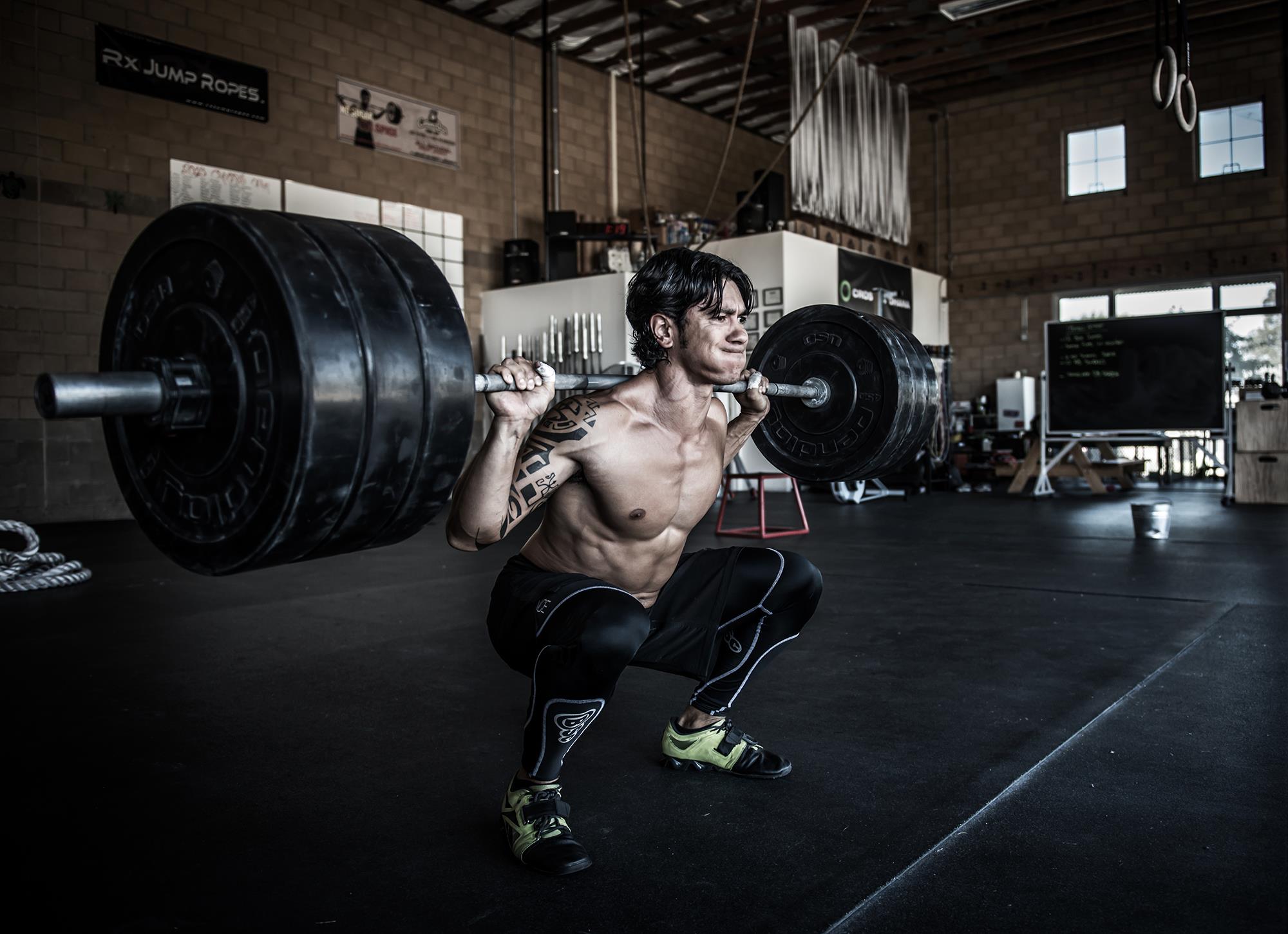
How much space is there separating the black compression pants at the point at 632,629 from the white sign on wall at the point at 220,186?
5.53m

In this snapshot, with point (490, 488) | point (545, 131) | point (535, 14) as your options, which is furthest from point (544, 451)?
point (535, 14)

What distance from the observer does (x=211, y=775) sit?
5.42 feet

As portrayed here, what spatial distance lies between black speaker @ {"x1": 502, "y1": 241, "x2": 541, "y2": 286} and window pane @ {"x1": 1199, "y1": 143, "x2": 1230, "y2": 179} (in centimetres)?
666

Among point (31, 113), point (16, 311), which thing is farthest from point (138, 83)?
point (16, 311)

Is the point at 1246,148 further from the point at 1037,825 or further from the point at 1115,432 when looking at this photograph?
the point at 1037,825

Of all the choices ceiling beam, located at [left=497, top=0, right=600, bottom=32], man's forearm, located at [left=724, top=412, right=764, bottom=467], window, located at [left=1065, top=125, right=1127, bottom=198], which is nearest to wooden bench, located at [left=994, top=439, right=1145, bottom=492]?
window, located at [left=1065, top=125, right=1127, bottom=198]

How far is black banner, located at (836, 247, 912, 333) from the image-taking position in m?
8.25

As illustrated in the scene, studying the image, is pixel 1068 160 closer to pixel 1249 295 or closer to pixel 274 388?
pixel 1249 295

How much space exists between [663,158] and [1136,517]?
20.9ft

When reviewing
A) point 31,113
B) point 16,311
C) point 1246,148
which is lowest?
point 16,311

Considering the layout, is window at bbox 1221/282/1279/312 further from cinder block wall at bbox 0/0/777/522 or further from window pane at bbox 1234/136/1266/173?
Result: cinder block wall at bbox 0/0/777/522

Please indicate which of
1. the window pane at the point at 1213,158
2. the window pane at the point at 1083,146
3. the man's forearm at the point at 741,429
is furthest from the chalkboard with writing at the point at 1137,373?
the man's forearm at the point at 741,429

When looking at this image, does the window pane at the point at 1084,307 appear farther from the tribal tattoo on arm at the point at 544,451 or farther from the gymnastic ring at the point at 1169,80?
the tribal tattoo on arm at the point at 544,451

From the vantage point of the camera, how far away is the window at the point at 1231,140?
907 centimetres
